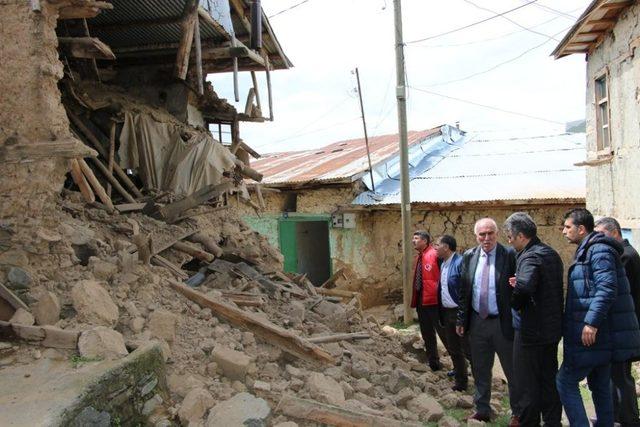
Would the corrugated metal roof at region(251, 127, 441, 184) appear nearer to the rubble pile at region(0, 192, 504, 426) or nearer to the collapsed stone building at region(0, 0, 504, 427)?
the collapsed stone building at region(0, 0, 504, 427)

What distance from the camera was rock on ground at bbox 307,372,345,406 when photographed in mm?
4168

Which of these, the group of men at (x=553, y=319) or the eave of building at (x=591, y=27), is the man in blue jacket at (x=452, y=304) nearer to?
the group of men at (x=553, y=319)

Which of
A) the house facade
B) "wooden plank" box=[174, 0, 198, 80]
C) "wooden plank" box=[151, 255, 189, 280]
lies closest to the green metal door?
"wooden plank" box=[174, 0, 198, 80]

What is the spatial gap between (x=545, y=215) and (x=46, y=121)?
10.0 metres

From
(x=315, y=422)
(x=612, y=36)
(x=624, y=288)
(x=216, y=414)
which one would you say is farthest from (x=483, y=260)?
(x=612, y=36)

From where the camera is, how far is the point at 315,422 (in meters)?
3.86

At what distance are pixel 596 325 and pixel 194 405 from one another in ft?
9.84

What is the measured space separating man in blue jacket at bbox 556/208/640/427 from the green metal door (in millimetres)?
10590

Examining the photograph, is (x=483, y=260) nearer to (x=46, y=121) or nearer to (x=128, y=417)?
(x=128, y=417)

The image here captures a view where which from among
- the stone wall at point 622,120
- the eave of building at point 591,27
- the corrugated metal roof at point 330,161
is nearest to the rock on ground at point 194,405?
the stone wall at point 622,120

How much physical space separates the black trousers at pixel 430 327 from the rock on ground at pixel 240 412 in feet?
9.18

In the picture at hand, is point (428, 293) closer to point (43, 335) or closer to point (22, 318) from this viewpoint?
point (43, 335)

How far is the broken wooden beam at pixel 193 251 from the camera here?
6.73 meters

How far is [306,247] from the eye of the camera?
1561 centimetres
